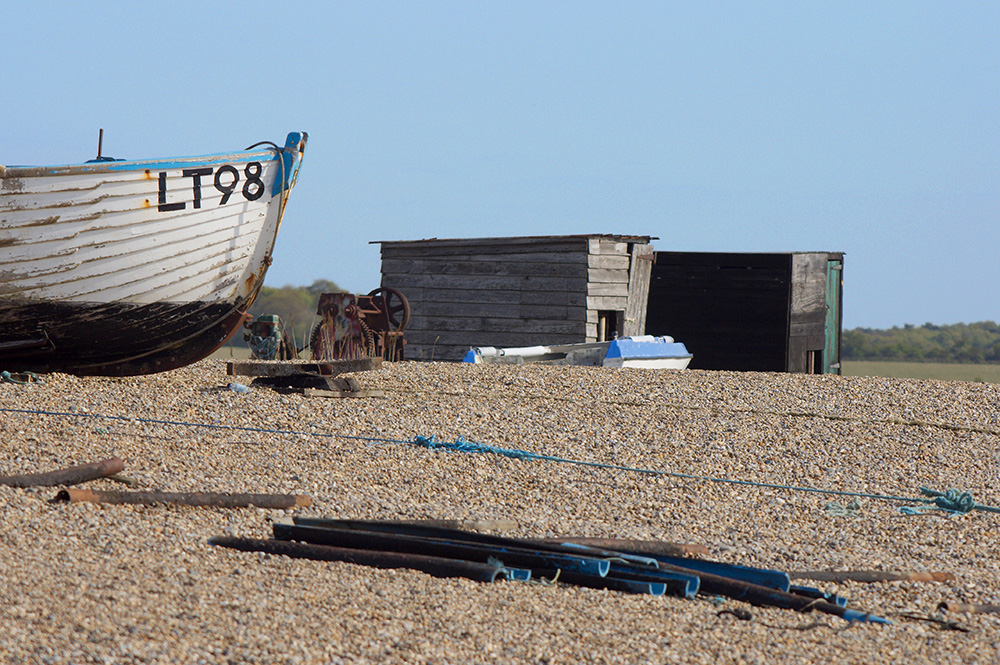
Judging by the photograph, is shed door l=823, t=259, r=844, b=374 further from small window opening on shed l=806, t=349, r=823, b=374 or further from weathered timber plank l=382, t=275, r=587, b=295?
weathered timber plank l=382, t=275, r=587, b=295

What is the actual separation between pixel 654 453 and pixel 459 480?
175 cm

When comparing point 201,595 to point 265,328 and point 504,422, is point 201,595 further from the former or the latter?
point 265,328

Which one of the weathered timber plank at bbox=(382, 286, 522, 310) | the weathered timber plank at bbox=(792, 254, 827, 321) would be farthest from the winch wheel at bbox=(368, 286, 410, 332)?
the weathered timber plank at bbox=(792, 254, 827, 321)

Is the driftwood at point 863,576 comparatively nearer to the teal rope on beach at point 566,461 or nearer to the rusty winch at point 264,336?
the teal rope on beach at point 566,461

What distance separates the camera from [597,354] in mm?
13922

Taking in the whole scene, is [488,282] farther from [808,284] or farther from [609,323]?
[808,284]

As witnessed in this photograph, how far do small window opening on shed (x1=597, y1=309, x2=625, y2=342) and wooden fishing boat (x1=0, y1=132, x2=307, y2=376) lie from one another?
6.96 metres

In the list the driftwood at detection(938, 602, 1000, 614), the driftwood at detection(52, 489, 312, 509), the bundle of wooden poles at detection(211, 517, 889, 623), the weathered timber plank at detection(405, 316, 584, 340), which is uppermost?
the weathered timber plank at detection(405, 316, 584, 340)

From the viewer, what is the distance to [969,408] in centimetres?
985

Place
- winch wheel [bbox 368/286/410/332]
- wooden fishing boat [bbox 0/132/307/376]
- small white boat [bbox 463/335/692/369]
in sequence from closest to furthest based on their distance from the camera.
→ wooden fishing boat [bbox 0/132/307/376]
small white boat [bbox 463/335/692/369]
winch wheel [bbox 368/286/410/332]

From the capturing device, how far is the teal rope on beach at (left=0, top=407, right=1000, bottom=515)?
5.97 meters

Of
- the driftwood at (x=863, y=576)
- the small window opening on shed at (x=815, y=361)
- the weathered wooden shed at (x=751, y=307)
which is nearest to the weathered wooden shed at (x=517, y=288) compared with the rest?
the weathered wooden shed at (x=751, y=307)

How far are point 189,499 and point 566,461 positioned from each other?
2541 mm

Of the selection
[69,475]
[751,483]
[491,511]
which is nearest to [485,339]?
[751,483]
